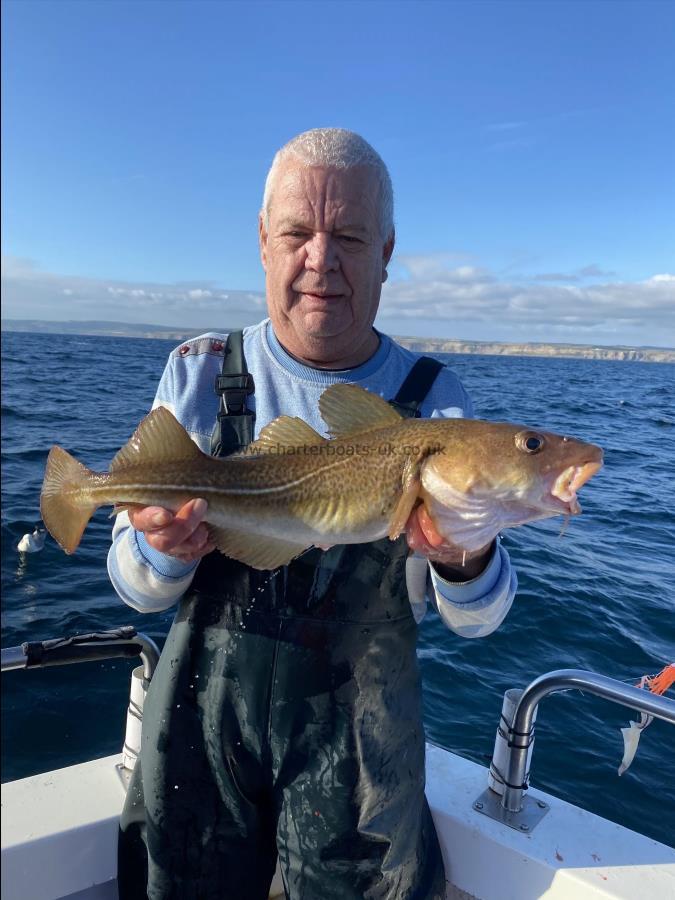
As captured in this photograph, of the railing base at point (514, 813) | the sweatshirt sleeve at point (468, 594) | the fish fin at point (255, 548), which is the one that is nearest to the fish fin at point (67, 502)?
the fish fin at point (255, 548)

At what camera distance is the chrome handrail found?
3.19 m

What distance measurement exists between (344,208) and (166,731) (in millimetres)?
2677

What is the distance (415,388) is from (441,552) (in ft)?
3.04

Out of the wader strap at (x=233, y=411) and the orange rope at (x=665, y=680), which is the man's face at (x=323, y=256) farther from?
the orange rope at (x=665, y=680)

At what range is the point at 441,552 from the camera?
9.44ft

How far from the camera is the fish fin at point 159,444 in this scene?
303 cm

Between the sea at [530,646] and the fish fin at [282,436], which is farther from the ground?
the fish fin at [282,436]

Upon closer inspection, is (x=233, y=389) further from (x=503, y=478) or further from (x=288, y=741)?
(x=288, y=741)

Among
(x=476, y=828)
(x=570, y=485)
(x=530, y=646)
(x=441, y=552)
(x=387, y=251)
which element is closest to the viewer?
(x=570, y=485)

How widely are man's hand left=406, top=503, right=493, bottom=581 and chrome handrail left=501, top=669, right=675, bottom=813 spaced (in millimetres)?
853

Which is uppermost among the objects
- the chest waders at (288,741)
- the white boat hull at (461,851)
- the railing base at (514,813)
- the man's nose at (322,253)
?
the man's nose at (322,253)

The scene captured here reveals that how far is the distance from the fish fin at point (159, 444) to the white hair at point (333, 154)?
120 cm

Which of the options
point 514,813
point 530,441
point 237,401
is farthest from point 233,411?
point 514,813

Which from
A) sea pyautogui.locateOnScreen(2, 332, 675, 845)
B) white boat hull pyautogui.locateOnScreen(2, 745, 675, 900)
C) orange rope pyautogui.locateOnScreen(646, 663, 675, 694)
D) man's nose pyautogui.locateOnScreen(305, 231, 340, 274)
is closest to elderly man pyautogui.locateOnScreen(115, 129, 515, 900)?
man's nose pyautogui.locateOnScreen(305, 231, 340, 274)
